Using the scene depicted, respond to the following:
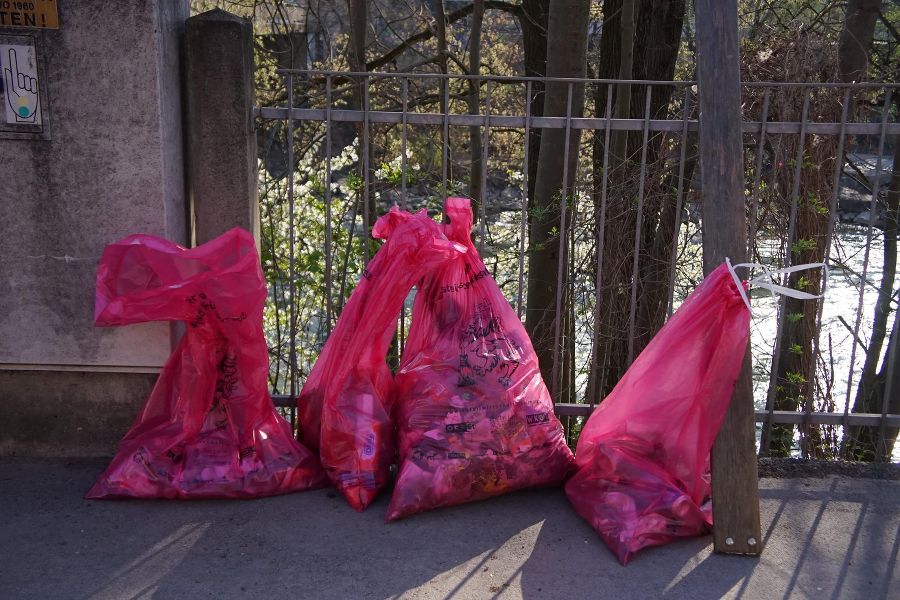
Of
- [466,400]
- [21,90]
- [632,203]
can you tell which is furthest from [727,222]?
[21,90]

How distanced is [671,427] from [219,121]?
2.12 metres

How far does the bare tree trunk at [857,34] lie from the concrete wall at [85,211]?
4.91 m

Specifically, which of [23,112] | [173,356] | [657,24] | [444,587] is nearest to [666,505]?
[444,587]

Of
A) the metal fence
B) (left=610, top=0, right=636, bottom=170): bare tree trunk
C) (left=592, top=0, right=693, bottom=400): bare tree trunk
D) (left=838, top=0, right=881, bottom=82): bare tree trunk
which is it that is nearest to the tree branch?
the metal fence

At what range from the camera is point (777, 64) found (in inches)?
170

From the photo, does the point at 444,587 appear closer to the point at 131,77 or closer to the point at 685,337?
the point at 685,337

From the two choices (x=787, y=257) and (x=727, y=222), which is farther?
(x=787, y=257)

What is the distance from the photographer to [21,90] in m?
3.24

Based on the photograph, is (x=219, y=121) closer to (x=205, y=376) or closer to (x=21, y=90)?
(x=21, y=90)

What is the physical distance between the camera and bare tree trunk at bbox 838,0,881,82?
6.28m

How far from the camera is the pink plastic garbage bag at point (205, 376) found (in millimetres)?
3154

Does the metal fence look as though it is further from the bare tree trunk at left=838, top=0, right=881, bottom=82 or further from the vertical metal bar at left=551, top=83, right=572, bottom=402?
the bare tree trunk at left=838, top=0, right=881, bottom=82

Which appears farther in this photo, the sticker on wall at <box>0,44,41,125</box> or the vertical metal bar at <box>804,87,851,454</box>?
the vertical metal bar at <box>804,87,851,454</box>

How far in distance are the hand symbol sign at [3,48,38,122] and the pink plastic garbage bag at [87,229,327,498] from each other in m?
0.63
